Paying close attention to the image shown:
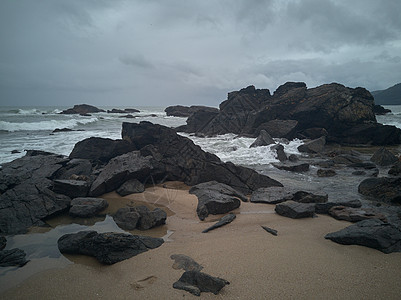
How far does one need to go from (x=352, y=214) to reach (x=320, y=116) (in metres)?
23.1

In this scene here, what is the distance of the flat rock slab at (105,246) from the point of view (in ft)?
13.2

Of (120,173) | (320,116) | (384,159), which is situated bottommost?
(120,173)

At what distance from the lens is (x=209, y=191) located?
7.55 meters

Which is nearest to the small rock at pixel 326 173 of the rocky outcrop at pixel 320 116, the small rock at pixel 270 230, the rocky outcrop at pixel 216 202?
the rocky outcrop at pixel 216 202

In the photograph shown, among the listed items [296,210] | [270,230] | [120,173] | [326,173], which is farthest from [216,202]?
[326,173]

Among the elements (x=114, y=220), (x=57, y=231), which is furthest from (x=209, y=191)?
(x=57, y=231)

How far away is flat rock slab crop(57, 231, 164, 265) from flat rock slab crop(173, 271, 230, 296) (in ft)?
4.40

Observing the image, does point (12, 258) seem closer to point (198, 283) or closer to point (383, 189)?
point (198, 283)

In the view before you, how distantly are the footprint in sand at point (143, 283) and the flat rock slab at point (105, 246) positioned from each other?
776 millimetres

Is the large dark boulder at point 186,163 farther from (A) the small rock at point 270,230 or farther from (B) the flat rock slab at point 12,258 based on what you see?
(B) the flat rock slab at point 12,258

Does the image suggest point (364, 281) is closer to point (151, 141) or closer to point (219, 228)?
point (219, 228)

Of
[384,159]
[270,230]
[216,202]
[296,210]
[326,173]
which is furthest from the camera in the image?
[384,159]

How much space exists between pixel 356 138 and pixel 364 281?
24.5 meters

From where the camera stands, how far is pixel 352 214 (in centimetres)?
576
